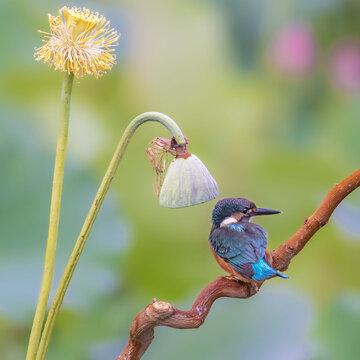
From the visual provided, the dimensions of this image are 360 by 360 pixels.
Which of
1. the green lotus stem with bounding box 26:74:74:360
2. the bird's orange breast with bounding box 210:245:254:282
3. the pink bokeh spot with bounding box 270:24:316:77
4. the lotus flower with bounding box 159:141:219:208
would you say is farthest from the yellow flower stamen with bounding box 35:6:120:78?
the pink bokeh spot with bounding box 270:24:316:77

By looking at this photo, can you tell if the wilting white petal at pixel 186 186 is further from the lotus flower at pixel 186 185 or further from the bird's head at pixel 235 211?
the bird's head at pixel 235 211

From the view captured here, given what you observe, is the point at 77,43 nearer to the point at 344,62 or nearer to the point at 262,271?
the point at 262,271

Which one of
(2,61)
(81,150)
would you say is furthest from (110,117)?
(2,61)

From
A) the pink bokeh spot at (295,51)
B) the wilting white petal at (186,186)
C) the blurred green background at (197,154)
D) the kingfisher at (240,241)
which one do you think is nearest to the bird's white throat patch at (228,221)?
the kingfisher at (240,241)

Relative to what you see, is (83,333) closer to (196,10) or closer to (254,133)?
(254,133)

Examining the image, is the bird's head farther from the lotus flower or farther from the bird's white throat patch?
the lotus flower

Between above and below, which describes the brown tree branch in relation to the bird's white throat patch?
below

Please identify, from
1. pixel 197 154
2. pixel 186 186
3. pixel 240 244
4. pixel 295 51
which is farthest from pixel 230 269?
pixel 295 51
